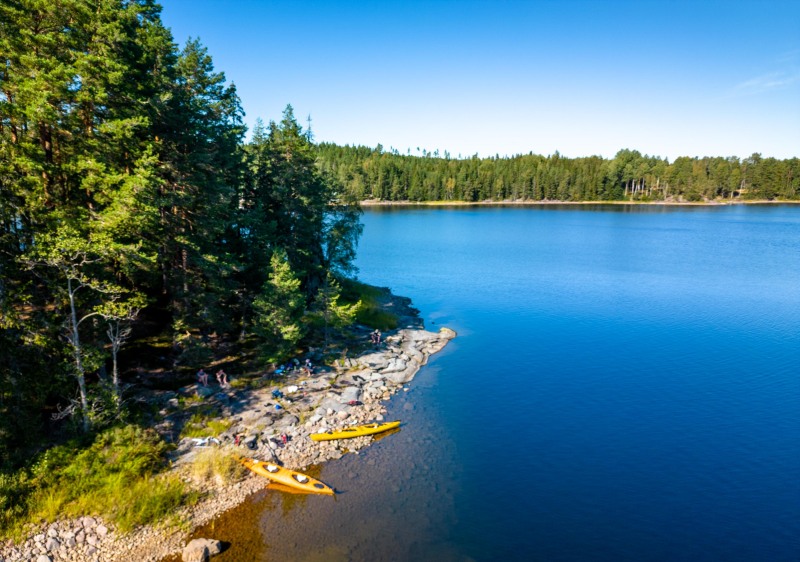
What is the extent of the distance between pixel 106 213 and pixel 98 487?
13.3m

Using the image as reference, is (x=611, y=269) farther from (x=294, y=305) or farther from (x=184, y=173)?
(x=184, y=173)

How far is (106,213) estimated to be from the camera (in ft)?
75.7

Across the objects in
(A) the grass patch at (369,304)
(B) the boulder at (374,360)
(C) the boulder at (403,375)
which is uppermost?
(A) the grass patch at (369,304)

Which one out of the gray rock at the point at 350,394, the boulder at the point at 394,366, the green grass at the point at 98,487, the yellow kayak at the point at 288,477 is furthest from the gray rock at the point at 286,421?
the boulder at the point at 394,366

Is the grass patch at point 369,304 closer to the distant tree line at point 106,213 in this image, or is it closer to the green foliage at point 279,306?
the distant tree line at point 106,213

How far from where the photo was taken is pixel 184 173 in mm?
28156

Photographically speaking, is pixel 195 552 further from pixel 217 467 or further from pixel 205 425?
pixel 205 425

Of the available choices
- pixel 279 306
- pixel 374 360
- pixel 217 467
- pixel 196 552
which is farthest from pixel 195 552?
pixel 374 360

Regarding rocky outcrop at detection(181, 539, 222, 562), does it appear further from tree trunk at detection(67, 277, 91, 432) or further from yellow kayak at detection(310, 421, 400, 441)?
tree trunk at detection(67, 277, 91, 432)

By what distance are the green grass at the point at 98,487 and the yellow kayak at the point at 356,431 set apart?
25.0 ft

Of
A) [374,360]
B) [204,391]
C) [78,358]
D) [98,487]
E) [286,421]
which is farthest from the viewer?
[374,360]

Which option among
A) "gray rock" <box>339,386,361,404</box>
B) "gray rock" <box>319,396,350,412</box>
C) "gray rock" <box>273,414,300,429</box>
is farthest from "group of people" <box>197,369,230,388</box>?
"gray rock" <box>339,386,361,404</box>

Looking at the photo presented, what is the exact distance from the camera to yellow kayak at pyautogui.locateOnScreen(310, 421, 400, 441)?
26.6 metres

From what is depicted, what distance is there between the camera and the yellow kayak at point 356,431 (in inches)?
1049
